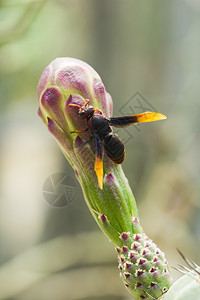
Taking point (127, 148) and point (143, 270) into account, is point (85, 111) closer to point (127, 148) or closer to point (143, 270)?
point (143, 270)

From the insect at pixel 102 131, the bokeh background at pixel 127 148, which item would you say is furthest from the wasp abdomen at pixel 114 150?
the bokeh background at pixel 127 148

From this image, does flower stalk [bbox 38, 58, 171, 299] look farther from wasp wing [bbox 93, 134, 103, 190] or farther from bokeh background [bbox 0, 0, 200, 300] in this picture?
bokeh background [bbox 0, 0, 200, 300]

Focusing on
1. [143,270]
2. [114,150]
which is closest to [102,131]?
[114,150]

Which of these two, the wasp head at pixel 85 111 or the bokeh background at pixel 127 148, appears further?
the bokeh background at pixel 127 148

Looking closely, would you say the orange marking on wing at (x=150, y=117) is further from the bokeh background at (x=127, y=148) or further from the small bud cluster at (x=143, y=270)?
the bokeh background at (x=127, y=148)

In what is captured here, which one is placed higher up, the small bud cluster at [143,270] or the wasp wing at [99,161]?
the wasp wing at [99,161]

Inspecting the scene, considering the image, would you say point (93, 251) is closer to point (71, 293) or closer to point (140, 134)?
point (71, 293)

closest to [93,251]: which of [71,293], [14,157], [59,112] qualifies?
[71,293]
